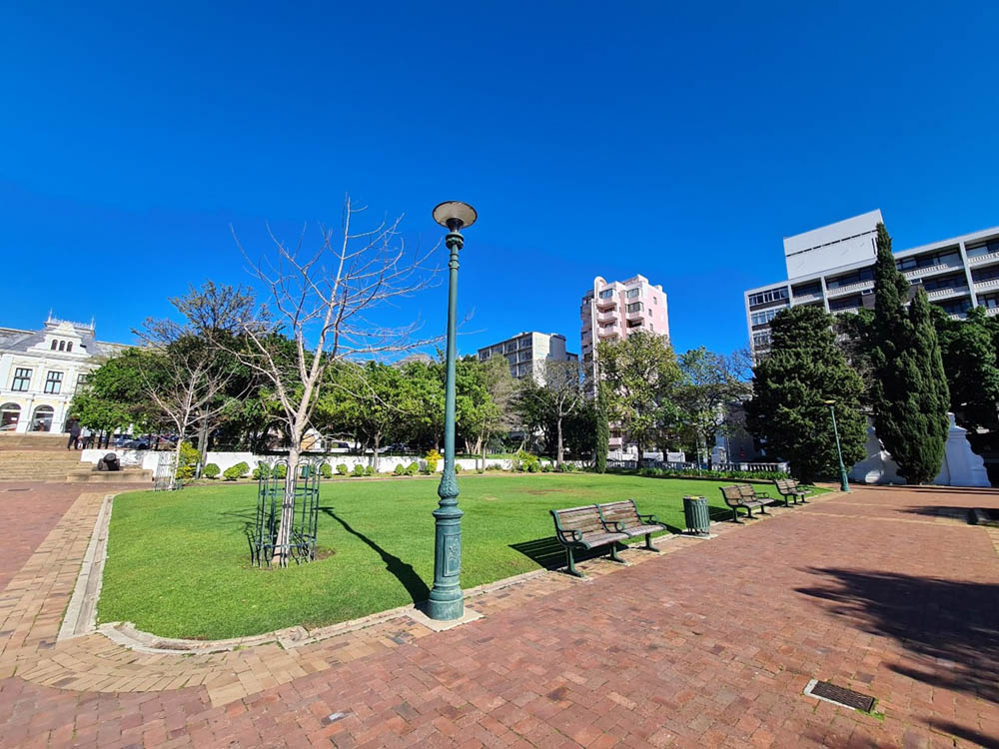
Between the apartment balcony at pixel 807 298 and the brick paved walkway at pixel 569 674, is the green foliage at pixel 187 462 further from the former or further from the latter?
the apartment balcony at pixel 807 298

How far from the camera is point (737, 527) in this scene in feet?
34.7

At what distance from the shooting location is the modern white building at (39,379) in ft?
158

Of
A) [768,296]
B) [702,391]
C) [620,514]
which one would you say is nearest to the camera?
[620,514]

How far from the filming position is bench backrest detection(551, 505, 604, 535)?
264 inches

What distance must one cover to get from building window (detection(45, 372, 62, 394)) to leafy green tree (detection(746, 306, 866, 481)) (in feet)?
231

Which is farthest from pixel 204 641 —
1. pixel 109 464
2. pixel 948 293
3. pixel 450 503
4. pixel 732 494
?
pixel 948 293

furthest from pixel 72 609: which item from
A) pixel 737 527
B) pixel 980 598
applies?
pixel 737 527

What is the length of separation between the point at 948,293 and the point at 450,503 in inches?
2405

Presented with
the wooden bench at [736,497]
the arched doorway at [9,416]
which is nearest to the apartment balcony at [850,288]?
the wooden bench at [736,497]

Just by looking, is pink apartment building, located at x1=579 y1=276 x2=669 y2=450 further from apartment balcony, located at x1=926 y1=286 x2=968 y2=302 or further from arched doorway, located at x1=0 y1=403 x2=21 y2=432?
arched doorway, located at x1=0 y1=403 x2=21 y2=432

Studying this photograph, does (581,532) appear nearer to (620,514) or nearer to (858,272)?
(620,514)

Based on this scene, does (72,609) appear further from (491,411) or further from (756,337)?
(756,337)

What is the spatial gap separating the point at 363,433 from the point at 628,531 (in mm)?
30241

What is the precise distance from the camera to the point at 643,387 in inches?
1361
